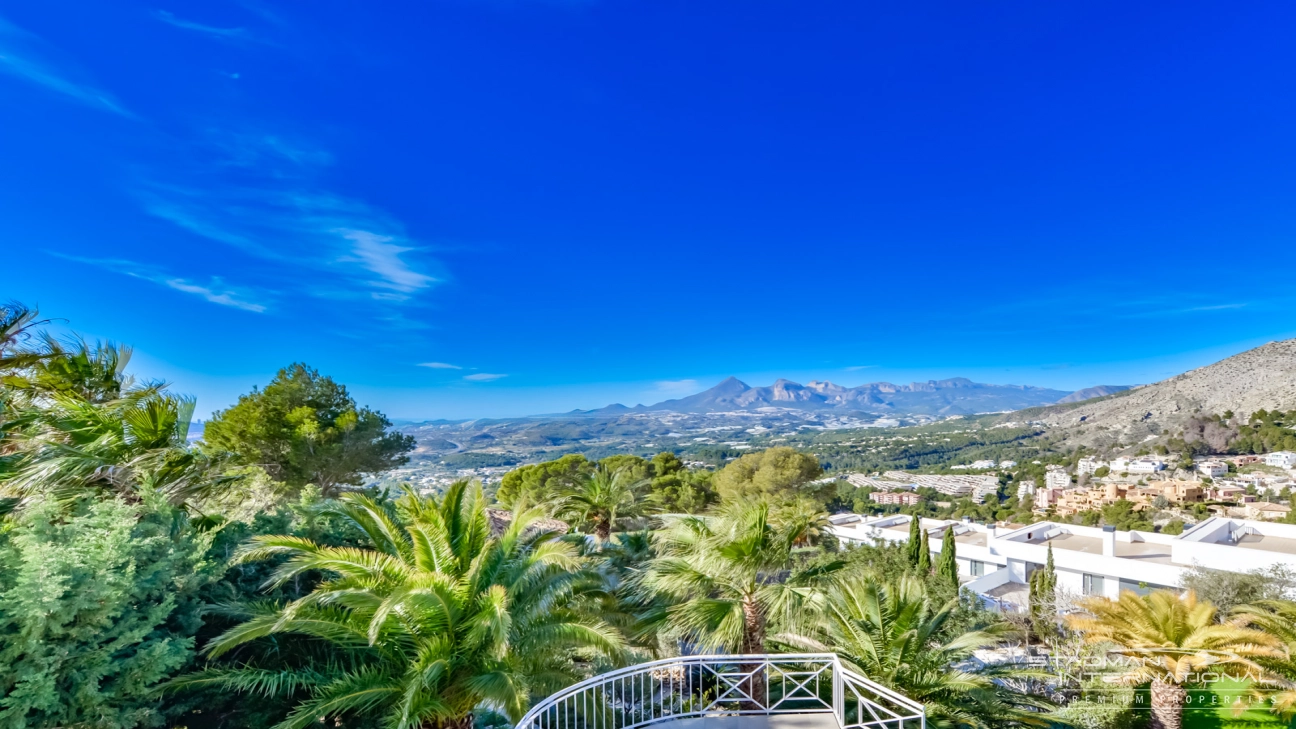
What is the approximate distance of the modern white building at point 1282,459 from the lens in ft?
134

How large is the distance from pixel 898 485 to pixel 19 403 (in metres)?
73.6

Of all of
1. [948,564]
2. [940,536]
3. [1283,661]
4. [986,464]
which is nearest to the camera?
[1283,661]

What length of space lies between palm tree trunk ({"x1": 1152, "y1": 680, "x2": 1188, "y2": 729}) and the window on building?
48.5 ft

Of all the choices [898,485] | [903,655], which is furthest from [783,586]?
[898,485]

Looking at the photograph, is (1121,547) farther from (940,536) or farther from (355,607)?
(355,607)

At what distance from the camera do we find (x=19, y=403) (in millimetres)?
6430

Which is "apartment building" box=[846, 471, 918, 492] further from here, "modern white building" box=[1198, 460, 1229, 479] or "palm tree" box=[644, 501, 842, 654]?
"palm tree" box=[644, 501, 842, 654]

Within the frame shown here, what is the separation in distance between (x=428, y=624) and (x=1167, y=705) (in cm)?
862

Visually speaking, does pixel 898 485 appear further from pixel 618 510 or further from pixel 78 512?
pixel 78 512

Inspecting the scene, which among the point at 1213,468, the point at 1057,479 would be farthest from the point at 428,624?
the point at 1057,479

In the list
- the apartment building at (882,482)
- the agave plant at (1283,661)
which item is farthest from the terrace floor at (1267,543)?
the apartment building at (882,482)

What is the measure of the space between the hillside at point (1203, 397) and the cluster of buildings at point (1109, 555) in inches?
1920

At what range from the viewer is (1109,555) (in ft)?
60.1

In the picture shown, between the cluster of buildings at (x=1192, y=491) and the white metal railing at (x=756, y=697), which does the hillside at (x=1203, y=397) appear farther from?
the white metal railing at (x=756, y=697)
